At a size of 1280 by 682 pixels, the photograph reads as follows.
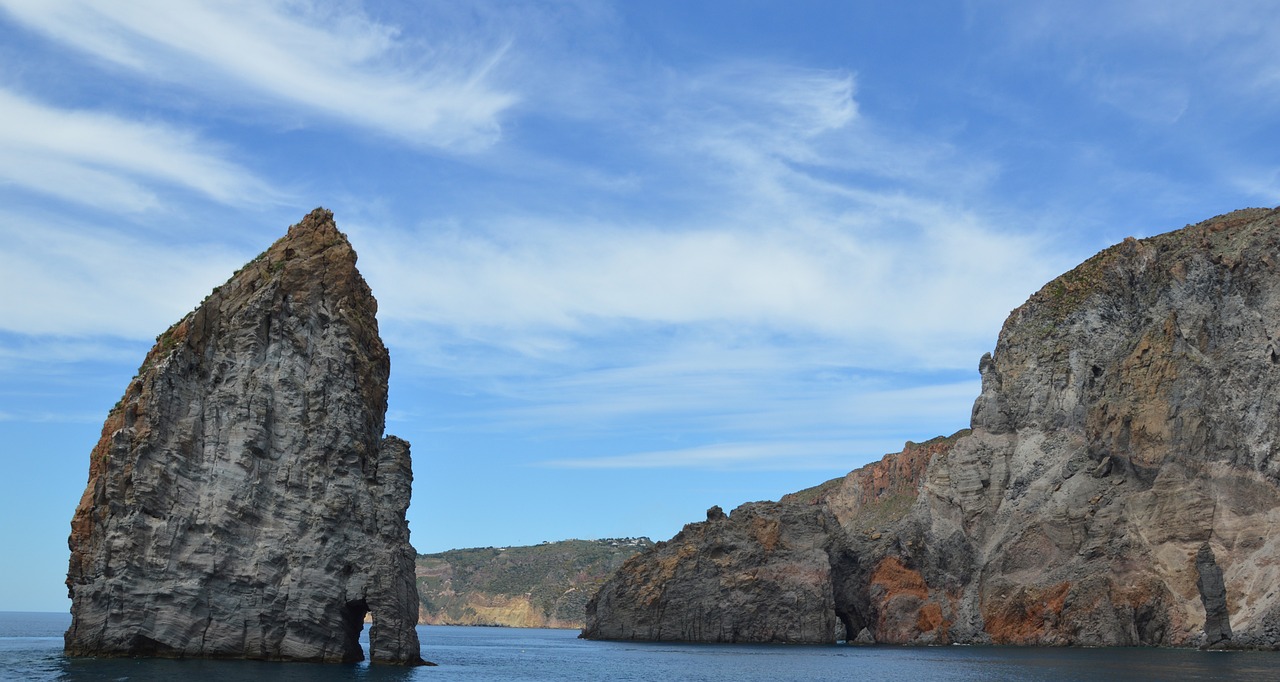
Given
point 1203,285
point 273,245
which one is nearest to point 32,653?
point 273,245

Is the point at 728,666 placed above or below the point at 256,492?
below

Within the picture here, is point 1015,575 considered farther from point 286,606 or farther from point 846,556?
point 286,606

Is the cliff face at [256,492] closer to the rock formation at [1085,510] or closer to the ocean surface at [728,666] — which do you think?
the ocean surface at [728,666]

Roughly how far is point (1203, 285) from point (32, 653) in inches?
4165

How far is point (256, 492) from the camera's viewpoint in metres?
67.1

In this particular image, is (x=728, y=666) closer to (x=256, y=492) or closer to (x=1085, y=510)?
(x=256, y=492)

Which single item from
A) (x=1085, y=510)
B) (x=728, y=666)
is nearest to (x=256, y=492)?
(x=728, y=666)

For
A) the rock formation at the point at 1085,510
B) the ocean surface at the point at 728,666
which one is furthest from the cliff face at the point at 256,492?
the rock formation at the point at 1085,510

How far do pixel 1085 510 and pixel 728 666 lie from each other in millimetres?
47110

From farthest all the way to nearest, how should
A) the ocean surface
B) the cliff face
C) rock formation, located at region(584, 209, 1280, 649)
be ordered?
rock formation, located at region(584, 209, 1280, 649)
the cliff face
the ocean surface

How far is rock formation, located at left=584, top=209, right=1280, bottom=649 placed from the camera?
106m

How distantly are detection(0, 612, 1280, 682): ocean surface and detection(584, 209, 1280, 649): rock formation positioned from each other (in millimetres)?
8215

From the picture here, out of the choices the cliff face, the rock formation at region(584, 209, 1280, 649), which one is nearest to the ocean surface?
the cliff face

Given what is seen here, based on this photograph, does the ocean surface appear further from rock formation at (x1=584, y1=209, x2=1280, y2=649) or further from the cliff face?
rock formation at (x1=584, y1=209, x2=1280, y2=649)
